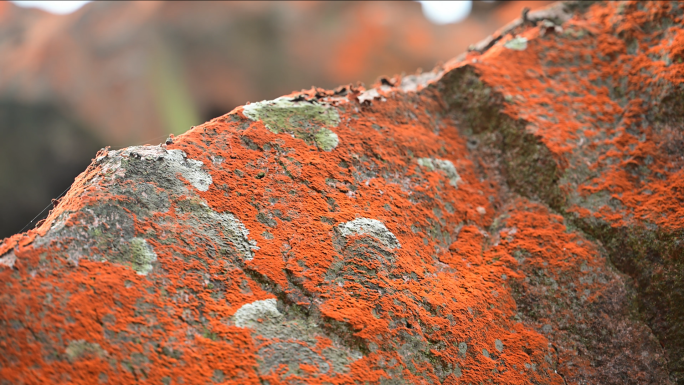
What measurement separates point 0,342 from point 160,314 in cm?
26

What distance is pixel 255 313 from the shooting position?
949 millimetres

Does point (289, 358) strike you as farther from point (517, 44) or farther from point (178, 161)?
point (517, 44)

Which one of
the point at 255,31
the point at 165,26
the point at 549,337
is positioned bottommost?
the point at 549,337

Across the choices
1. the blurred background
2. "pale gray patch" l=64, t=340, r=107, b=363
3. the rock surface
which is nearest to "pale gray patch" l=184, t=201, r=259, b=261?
the rock surface

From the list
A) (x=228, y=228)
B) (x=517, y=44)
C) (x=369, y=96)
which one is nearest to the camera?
(x=228, y=228)

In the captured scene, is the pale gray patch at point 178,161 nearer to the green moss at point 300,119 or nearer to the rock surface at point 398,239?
the rock surface at point 398,239

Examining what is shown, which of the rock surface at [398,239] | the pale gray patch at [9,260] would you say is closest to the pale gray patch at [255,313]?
the rock surface at [398,239]

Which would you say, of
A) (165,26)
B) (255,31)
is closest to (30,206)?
(165,26)

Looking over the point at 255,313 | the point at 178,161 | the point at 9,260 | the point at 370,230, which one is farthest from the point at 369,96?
the point at 9,260

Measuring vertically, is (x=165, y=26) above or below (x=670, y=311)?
above

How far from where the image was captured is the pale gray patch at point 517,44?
167cm

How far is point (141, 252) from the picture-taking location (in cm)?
94

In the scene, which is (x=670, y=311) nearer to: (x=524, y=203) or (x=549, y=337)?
(x=549, y=337)

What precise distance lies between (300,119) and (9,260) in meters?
0.78
